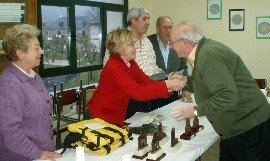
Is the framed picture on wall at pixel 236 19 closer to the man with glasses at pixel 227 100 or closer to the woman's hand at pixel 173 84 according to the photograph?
the woman's hand at pixel 173 84

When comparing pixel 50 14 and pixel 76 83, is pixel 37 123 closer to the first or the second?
pixel 50 14

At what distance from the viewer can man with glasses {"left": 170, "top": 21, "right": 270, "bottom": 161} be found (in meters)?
2.05

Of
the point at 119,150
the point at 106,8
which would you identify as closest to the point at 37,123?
the point at 119,150

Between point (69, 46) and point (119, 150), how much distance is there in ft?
9.01

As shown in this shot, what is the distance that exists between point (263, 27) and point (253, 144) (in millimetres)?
3917

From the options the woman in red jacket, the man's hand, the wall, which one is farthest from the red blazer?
the wall

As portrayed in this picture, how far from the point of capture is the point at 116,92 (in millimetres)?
2623

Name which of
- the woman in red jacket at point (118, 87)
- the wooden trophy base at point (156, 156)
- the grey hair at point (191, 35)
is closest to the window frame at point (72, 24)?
the woman in red jacket at point (118, 87)

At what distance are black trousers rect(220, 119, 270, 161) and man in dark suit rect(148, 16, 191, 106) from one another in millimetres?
2498

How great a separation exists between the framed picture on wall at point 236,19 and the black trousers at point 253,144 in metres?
3.84

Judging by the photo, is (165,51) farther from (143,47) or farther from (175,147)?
(175,147)

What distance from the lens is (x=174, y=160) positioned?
202 cm

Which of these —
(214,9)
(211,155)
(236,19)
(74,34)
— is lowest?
(211,155)

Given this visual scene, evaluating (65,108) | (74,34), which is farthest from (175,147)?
(74,34)
